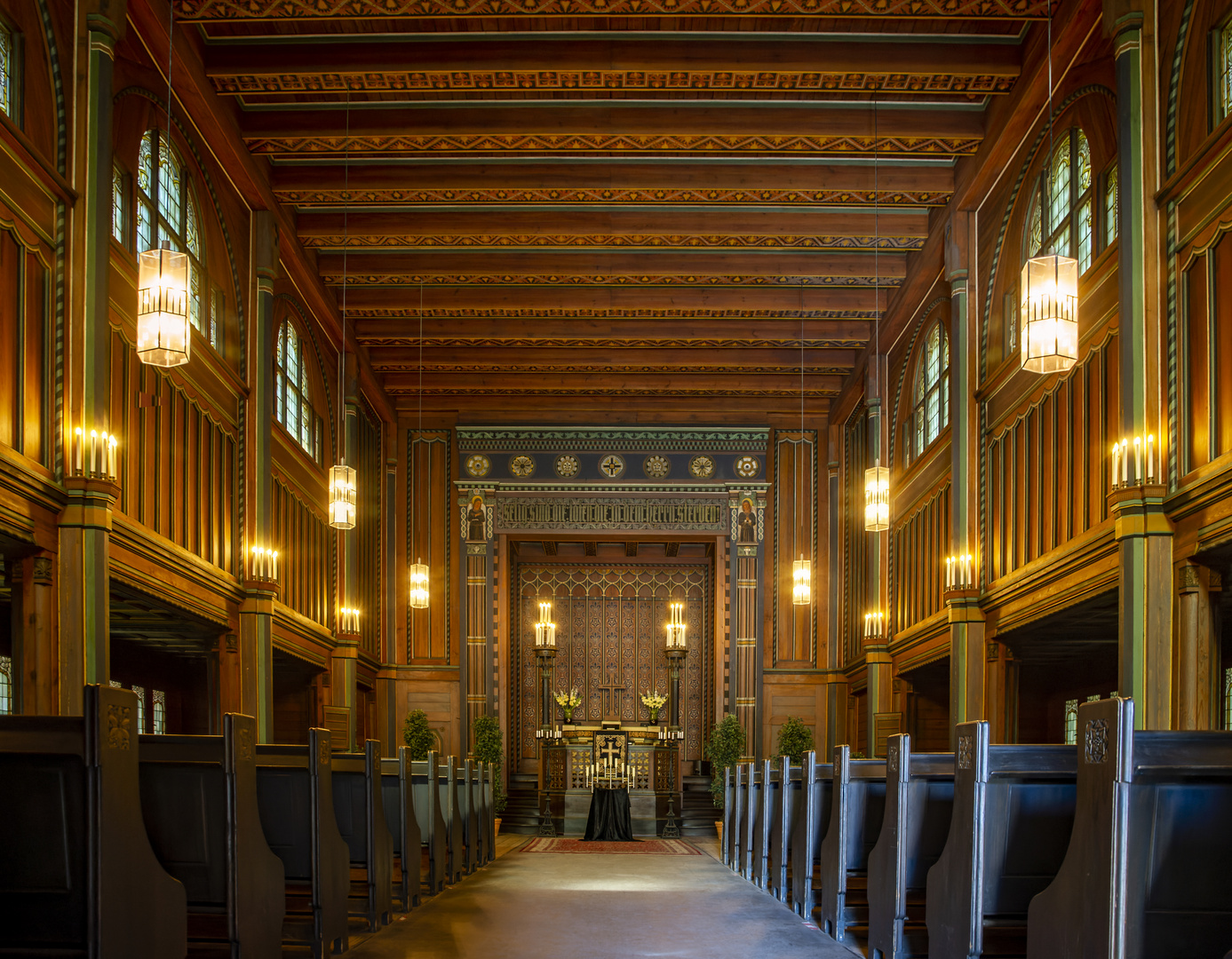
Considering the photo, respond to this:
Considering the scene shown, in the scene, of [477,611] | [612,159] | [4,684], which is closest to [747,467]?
[477,611]

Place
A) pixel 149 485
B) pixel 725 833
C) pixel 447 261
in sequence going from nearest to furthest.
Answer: pixel 149 485 → pixel 725 833 → pixel 447 261

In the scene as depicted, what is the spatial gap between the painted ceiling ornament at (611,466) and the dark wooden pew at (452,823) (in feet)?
38.4

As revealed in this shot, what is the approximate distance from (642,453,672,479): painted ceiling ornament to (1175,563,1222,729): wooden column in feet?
50.4

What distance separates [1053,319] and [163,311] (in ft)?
21.2

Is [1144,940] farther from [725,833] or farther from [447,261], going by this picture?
[447,261]

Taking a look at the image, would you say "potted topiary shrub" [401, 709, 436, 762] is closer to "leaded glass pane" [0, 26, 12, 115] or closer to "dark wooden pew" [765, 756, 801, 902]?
"dark wooden pew" [765, 756, 801, 902]

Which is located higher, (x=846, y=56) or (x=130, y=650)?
(x=846, y=56)

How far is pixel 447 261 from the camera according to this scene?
18.3m

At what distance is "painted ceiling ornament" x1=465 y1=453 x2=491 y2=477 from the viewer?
24.6 m

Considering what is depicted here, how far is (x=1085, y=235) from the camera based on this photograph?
1207cm

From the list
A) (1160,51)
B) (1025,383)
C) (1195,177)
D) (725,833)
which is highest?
(1160,51)

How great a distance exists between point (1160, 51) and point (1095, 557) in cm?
420

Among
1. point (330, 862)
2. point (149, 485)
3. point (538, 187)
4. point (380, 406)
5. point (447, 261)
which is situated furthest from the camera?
point (380, 406)

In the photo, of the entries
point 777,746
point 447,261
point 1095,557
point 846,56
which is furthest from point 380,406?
point 1095,557
